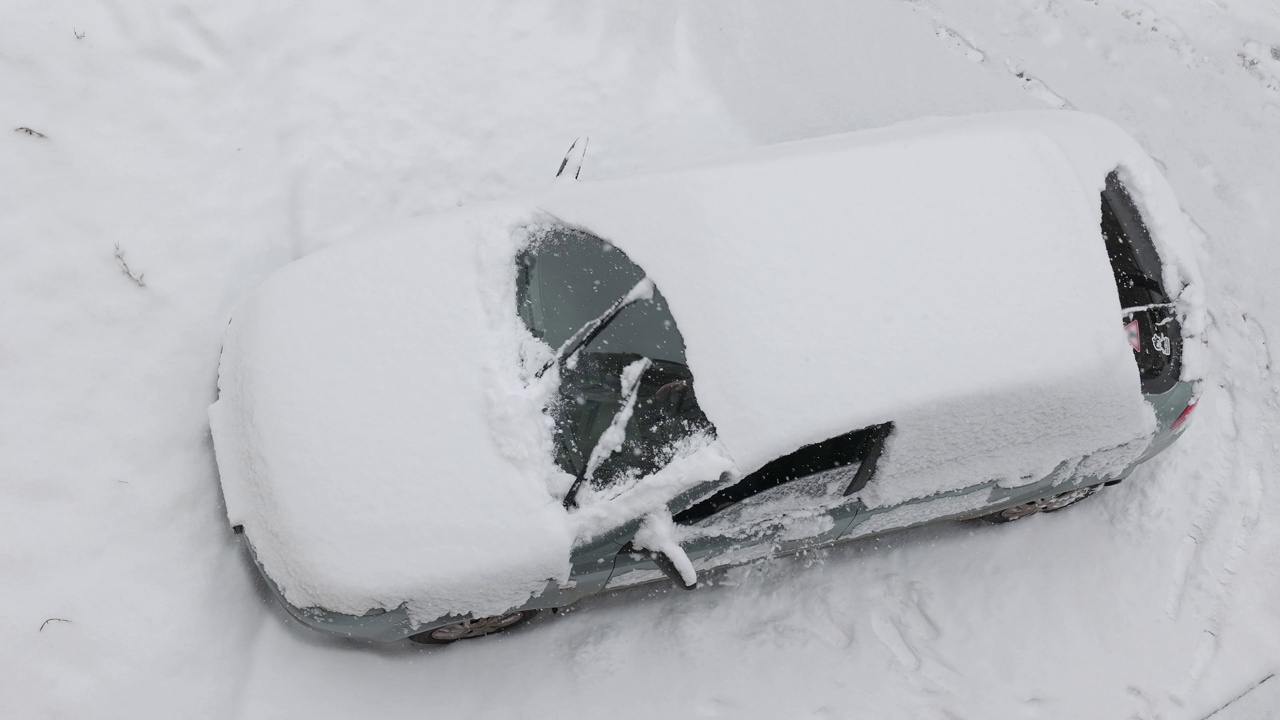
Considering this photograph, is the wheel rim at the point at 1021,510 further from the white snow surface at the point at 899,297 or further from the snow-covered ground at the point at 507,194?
the white snow surface at the point at 899,297

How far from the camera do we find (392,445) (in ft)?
10.1

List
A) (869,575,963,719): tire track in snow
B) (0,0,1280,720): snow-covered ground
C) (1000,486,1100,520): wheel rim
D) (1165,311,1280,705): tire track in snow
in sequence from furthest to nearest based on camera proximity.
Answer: (1165,311,1280,705): tire track in snow < (1000,486,1100,520): wheel rim < (869,575,963,719): tire track in snow < (0,0,1280,720): snow-covered ground

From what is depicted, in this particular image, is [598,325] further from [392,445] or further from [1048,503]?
[1048,503]

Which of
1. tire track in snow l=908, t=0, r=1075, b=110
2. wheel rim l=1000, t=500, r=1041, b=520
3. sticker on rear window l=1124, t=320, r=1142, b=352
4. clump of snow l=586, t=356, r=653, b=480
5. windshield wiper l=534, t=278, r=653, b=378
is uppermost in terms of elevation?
tire track in snow l=908, t=0, r=1075, b=110

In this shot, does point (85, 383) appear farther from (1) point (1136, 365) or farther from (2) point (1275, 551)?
(2) point (1275, 551)

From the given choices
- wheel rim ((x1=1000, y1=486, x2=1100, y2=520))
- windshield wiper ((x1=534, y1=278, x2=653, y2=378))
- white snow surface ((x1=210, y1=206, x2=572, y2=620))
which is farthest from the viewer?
wheel rim ((x1=1000, y1=486, x2=1100, y2=520))

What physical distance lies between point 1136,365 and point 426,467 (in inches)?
113

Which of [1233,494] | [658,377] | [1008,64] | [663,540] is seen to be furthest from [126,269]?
[1233,494]

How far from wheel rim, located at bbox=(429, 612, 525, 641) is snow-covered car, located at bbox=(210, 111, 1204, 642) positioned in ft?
0.06

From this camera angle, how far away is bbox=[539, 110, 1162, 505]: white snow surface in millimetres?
3080

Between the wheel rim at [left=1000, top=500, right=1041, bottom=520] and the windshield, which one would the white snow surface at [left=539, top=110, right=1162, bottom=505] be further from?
the wheel rim at [left=1000, top=500, right=1041, bottom=520]

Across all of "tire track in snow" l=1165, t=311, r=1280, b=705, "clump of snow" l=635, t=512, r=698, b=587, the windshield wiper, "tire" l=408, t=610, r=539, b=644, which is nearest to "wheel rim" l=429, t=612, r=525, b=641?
"tire" l=408, t=610, r=539, b=644

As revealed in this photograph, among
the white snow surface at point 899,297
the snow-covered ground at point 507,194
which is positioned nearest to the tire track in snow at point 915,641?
the snow-covered ground at point 507,194

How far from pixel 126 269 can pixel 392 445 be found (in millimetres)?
1880
